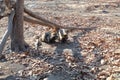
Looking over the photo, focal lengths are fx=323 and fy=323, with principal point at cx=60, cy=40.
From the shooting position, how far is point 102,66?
5754 millimetres

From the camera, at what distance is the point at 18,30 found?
659 centimetres

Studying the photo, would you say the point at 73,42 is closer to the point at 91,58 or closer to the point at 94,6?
the point at 91,58

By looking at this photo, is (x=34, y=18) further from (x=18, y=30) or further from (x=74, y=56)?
(x=74, y=56)

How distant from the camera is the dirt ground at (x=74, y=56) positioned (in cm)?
539

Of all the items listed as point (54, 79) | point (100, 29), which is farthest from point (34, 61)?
point (100, 29)

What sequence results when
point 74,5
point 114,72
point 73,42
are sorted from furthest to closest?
1. point 74,5
2. point 73,42
3. point 114,72

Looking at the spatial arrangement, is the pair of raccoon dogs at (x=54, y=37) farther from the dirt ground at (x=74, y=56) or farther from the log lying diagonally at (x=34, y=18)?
the log lying diagonally at (x=34, y=18)

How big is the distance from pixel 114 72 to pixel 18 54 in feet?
7.04

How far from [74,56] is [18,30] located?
1.27 metres

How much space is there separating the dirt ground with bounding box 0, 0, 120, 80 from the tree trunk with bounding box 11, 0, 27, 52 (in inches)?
7.5

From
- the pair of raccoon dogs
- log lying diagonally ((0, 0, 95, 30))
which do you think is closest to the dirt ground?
the pair of raccoon dogs

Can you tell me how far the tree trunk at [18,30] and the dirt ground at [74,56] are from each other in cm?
19

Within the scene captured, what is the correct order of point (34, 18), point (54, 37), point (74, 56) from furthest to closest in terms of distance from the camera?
point (34, 18) < point (54, 37) < point (74, 56)

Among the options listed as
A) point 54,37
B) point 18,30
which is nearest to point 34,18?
point 54,37
